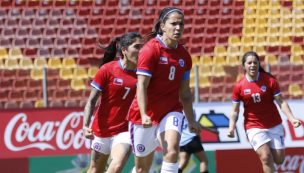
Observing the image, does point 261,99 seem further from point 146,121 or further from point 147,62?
point 146,121

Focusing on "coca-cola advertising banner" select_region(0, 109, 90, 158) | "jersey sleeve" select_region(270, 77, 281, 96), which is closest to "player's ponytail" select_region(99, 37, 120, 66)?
"jersey sleeve" select_region(270, 77, 281, 96)

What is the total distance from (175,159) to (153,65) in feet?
3.11

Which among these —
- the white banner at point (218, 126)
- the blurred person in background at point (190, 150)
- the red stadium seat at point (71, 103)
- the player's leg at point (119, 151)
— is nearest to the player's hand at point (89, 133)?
the player's leg at point (119, 151)

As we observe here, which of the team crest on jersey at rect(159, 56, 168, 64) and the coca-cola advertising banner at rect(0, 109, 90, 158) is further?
the coca-cola advertising banner at rect(0, 109, 90, 158)

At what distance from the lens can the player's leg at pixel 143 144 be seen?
8.05 m

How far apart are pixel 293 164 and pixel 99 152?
17.8ft

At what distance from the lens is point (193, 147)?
12664mm

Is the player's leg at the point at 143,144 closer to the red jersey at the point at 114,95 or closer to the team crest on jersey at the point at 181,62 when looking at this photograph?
the team crest on jersey at the point at 181,62

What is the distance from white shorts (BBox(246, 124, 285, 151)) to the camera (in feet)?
36.1

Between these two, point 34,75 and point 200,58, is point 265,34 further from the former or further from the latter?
point 34,75

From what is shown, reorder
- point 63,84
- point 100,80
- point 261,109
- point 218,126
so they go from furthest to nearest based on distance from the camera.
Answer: point 63,84 → point 218,126 → point 261,109 → point 100,80

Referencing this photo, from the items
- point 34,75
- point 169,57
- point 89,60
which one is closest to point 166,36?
point 169,57

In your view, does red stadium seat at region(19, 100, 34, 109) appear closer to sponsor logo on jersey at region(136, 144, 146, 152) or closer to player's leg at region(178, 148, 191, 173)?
player's leg at region(178, 148, 191, 173)

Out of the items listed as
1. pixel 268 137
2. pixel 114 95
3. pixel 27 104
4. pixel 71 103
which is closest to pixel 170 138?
pixel 114 95
